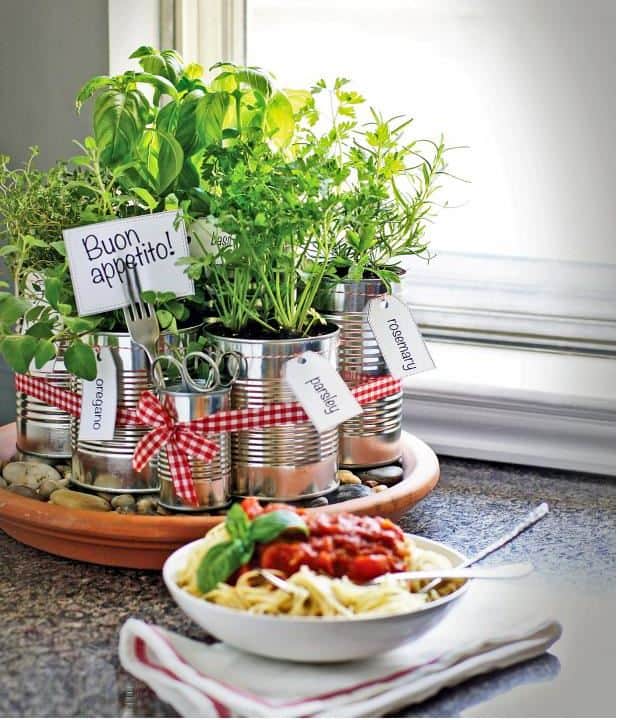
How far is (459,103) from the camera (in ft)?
5.32

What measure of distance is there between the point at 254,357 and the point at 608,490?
22.3 inches

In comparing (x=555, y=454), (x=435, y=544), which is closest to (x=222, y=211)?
(x=435, y=544)

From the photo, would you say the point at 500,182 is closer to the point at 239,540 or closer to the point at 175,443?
the point at 175,443

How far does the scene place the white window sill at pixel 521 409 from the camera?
1490 millimetres

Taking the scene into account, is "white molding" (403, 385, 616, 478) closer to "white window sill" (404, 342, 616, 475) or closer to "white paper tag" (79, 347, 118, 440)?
"white window sill" (404, 342, 616, 475)

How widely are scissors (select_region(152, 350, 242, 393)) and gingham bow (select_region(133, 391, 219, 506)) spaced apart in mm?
27

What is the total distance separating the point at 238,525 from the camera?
0.91m

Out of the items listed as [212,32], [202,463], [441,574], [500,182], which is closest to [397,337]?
[202,463]

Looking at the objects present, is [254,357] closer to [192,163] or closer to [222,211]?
[222,211]

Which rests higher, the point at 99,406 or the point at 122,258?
the point at 122,258

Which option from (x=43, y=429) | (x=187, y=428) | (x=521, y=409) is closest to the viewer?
(x=187, y=428)

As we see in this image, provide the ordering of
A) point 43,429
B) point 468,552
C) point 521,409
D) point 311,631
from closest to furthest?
point 311,631 → point 468,552 → point 43,429 → point 521,409

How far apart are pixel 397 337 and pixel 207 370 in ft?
0.71

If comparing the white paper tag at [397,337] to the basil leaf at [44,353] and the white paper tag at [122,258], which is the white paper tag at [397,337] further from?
the basil leaf at [44,353]
